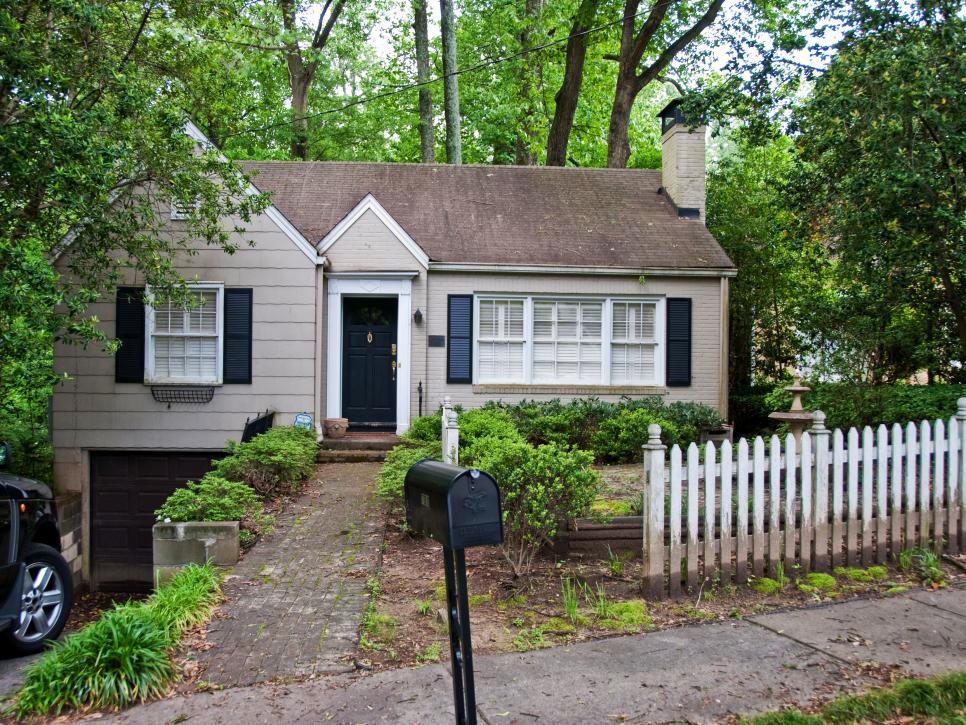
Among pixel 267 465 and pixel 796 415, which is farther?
pixel 796 415

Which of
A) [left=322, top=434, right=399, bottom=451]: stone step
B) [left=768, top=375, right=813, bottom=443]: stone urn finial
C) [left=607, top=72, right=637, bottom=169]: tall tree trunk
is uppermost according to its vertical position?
[left=607, top=72, right=637, bottom=169]: tall tree trunk

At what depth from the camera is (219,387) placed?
41.1 feet

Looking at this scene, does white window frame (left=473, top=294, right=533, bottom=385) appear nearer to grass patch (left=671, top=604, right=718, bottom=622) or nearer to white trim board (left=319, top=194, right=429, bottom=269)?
white trim board (left=319, top=194, right=429, bottom=269)

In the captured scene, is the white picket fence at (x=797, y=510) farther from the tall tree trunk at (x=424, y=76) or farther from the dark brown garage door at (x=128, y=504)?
the tall tree trunk at (x=424, y=76)

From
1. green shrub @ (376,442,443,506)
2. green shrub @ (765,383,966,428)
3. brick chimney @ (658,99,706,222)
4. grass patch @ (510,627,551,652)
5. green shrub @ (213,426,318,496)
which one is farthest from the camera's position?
brick chimney @ (658,99,706,222)

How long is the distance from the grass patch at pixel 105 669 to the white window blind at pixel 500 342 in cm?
929

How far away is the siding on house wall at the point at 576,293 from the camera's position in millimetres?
13602

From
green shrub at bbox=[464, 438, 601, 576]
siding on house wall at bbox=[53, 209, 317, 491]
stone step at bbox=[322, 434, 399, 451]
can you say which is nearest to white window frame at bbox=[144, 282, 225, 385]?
siding on house wall at bbox=[53, 209, 317, 491]

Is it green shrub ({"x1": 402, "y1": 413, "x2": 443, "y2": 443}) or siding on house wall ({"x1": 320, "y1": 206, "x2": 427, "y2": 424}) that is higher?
siding on house wall ({"x1": 320, "y1": 206, "x2": 427, "y2": 424})

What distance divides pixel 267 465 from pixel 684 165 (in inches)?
399

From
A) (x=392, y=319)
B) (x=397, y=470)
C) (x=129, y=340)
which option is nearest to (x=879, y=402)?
(x=397, y=470)

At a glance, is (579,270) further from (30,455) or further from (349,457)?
(30,455)

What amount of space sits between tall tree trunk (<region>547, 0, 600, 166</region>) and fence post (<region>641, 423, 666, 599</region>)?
16.2m

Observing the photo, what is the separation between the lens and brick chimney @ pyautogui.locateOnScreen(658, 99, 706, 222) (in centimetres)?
1509
